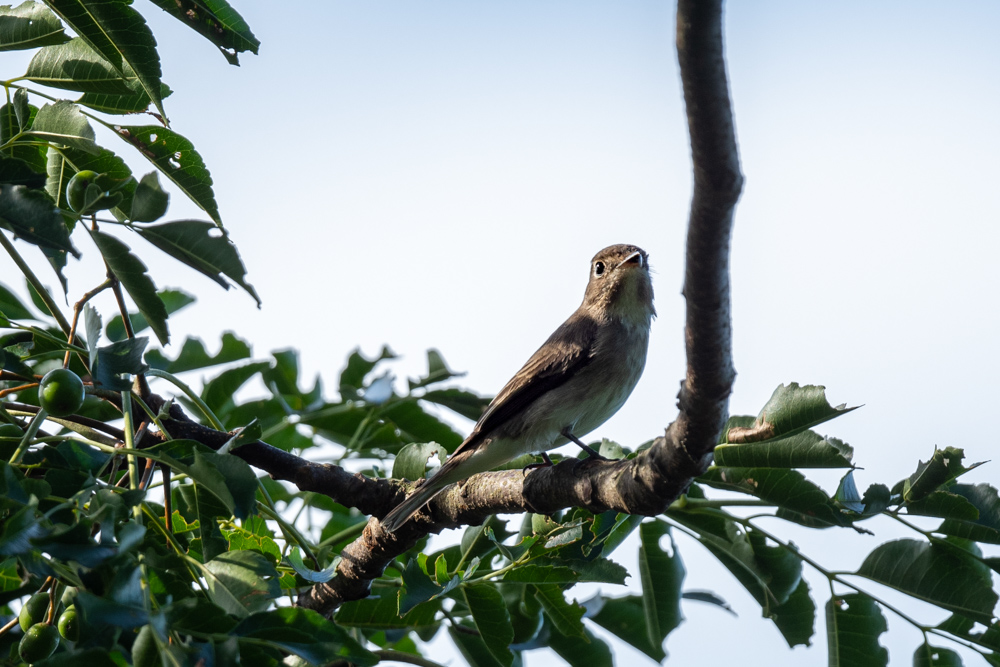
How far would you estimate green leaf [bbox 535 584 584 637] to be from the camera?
9.73 feet

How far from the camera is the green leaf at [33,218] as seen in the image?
2.12m

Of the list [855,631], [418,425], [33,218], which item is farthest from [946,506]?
[33,218]

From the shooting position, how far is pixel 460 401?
402 cm

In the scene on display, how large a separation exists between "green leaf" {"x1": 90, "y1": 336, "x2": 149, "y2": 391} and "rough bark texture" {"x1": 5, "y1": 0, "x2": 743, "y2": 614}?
0.75 meters

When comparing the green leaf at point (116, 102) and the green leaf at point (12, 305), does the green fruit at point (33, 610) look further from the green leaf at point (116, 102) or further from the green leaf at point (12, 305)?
the green leaf at point (12, 305)

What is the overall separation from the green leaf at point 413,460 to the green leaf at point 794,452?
1222 mm

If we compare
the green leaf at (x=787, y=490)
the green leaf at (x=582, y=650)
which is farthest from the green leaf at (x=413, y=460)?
the green leaf at (x=787, y=490)

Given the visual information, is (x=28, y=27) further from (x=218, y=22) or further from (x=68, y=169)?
(x=218, y=22)

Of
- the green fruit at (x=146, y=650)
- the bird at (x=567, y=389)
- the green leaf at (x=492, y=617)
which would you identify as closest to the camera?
the green fruit at (x=146, y=650)

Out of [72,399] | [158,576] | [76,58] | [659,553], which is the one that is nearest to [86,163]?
[76,58]

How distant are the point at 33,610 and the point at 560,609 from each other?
1650 millimetres

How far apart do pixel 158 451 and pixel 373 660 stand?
0.78 m

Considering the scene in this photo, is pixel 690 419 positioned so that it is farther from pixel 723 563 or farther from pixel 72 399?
pixel 72 399

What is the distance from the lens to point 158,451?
7.32ft
